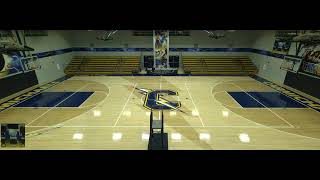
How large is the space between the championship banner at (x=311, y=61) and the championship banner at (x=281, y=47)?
1.89m

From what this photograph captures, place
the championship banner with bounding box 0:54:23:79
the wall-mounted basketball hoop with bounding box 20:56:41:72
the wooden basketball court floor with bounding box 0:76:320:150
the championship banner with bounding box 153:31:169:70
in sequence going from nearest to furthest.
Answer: the wooden basketball court floor with bounding box 0:76:320:150
the championship banner with bounding box 0:54:23:79
the wall-mounted basketball hoop with bounding box 20:56:41:72
the championship banner with bounding box 153:31:169:70

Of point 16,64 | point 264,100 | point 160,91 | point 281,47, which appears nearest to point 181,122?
point 160,91

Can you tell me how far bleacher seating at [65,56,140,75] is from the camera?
21922mm

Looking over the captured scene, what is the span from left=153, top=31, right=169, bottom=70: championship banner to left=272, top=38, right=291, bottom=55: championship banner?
9.83m

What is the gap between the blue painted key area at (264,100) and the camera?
12609mm

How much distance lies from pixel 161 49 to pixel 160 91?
9.02 meters

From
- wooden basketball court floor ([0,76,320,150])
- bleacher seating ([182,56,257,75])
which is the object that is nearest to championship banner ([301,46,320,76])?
wooden basketball court floor ([0,76,320,150])

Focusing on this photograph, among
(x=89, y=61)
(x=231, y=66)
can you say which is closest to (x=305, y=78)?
(x=231, y=66)

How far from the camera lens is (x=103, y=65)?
23.0m

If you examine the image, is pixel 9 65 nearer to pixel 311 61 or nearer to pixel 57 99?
pixel 57 99

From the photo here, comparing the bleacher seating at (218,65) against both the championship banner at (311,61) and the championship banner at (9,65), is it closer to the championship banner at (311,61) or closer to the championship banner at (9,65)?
the championship banner at (311,61)

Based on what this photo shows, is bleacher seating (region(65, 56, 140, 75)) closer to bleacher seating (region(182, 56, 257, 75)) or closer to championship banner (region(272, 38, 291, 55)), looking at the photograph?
bleacher seating (region(182, 56, 257, 75))
